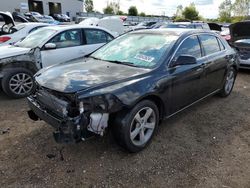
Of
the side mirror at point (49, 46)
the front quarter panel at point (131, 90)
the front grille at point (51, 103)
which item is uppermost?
the side mirror at point (49, 46)

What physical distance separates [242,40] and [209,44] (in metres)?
4.31

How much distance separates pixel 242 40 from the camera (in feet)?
27.3

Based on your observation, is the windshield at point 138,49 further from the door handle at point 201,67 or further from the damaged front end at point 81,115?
the damaged front end at point 81,115

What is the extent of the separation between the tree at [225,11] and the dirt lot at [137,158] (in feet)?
165

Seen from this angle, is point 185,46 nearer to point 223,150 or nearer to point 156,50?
point 156,50

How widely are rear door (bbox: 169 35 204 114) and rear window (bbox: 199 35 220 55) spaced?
22 centimetres

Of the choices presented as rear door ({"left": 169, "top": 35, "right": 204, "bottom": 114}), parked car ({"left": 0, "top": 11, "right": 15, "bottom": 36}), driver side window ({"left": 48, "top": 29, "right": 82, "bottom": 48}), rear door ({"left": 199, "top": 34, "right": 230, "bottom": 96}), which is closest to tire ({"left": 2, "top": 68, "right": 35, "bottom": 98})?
driver side window ({"left": 48, "top": 29, "right": 82, "bottom": 48})

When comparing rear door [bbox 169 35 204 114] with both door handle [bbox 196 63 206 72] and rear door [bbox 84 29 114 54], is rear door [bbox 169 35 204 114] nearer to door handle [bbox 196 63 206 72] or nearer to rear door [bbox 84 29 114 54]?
door handle [bbox 196 63 206 72]

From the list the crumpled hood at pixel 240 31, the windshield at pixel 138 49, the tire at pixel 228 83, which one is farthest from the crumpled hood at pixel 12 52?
the crumpled hood at pixel 240 31

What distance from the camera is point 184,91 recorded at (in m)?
4.03

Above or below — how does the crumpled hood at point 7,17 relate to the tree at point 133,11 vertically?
below

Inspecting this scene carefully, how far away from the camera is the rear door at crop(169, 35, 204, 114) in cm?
380

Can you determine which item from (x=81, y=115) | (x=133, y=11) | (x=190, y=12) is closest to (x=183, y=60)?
(x=81, y=115)

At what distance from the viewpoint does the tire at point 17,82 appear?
17.5 ft
